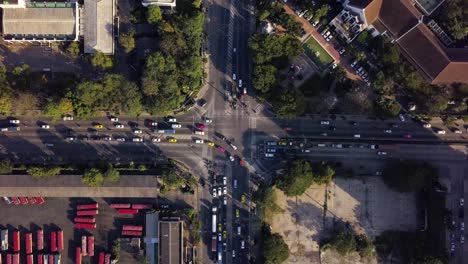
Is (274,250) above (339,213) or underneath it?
underneath

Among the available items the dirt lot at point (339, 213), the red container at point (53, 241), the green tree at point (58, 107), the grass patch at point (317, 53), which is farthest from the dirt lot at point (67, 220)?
the grass patch at point (317, 53)

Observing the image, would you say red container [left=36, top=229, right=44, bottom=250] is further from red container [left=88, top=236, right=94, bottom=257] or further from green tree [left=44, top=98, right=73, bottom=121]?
green tree [left=44, top=98, right=73, bottom=121]

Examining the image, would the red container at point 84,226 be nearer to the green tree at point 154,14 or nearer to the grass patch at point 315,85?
the green tree at point 154,14

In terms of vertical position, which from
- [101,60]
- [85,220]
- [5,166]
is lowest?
[85,220]

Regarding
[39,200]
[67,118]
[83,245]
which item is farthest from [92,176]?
[83,245]

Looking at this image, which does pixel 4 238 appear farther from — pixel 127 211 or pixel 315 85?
pixel 315 85

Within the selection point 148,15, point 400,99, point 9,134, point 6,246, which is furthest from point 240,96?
point 6,246

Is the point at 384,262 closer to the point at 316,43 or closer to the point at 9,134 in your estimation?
the point at 316,43
